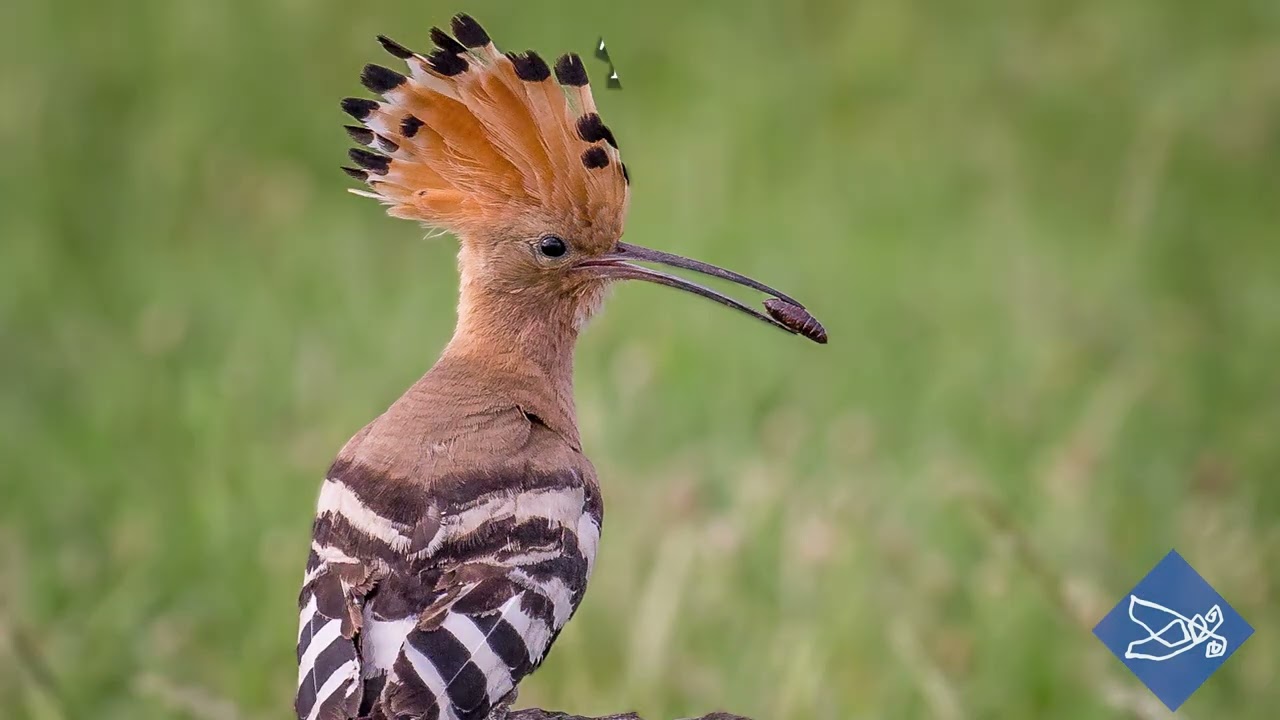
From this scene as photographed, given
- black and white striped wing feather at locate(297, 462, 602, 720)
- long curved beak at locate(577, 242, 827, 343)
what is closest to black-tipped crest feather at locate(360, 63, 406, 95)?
long curved beak at locate(577, 242, 827, 343)

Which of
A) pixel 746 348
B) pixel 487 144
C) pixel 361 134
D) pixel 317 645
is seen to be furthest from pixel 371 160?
pixel 746 348

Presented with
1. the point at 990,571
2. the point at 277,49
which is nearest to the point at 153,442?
the point at 990,571

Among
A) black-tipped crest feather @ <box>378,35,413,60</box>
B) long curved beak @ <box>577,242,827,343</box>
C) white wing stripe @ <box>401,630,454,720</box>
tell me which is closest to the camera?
white wing stripe @ <box>401,630,454,720</box>

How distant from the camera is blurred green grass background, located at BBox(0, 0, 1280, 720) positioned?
3.12m

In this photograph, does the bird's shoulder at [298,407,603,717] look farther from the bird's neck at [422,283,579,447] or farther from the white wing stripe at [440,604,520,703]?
the bird's neck at [422,283,579,447]

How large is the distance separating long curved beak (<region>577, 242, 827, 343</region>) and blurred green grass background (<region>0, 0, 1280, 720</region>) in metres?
0.48

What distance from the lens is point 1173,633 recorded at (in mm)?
2002

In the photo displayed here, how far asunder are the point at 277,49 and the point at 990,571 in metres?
3.34

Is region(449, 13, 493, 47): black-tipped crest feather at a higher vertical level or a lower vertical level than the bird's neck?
higher

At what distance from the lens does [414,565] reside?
1961 mm

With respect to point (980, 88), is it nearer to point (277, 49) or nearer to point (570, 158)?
point (277, 49)

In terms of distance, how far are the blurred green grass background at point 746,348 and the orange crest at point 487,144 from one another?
0.71 metres

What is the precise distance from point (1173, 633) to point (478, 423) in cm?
86

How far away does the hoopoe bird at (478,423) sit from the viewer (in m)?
1.87
